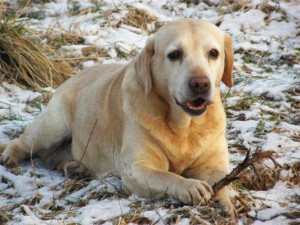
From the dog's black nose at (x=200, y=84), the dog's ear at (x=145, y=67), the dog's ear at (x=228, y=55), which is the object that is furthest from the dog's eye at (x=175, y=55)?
the dog's ear at (x=228, y=55)

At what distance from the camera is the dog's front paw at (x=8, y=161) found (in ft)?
15.8

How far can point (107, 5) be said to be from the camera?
8.11 m

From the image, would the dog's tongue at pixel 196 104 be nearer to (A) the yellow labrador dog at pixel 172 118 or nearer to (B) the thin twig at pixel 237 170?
(A) the yellow labrador dog at pixel 172 118

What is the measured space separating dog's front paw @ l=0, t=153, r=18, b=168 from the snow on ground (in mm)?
67

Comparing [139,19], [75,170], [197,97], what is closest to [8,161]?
[75,170]

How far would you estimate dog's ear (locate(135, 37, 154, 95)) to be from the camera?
3846 mm

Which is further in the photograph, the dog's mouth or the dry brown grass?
the dry brown grass

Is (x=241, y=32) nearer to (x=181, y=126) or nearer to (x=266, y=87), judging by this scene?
(x=266, y=87)

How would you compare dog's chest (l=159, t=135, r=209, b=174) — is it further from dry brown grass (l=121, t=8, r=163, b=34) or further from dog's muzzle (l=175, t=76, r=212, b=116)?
dry brown grass (l=121, t=8, r=163, b=34)

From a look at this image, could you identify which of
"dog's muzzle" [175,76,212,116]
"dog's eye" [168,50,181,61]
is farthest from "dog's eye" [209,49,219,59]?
"dog's muzzle" [175,76,212,116]

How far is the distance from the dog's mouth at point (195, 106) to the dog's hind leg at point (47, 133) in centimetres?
159

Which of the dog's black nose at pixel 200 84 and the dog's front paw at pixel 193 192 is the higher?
the dog's black nose at pixel 200 84

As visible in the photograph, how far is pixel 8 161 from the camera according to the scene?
15.9ft

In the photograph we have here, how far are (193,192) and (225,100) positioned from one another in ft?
7.69
